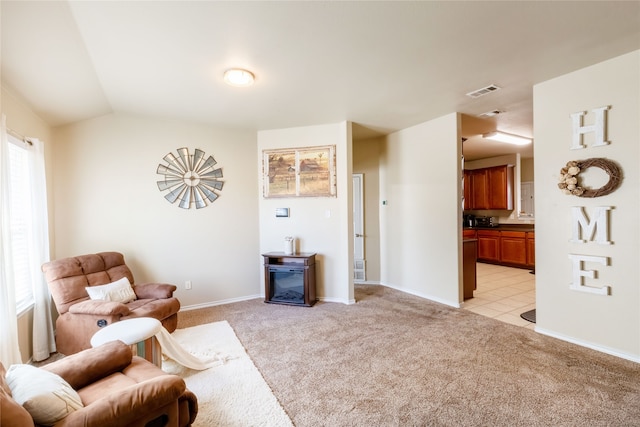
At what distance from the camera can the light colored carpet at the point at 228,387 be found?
6.08 feet

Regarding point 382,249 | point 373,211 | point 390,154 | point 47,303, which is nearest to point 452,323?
point 382,249

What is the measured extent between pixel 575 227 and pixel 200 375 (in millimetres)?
3643

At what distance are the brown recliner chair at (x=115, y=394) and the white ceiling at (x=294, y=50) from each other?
214 centimetres

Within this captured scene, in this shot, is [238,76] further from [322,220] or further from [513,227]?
[513,227]

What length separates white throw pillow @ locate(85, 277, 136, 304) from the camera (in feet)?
9.39

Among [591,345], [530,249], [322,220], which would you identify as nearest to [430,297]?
[591,345]

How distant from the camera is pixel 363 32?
212 centimetres

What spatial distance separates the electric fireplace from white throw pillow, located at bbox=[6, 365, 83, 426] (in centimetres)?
287

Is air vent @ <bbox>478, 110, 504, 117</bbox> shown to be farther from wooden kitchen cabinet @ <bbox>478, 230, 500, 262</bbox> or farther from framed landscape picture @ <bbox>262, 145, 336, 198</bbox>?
wooden kitchen cabinet @ <bbox>478, 230, 500, 262</bbox>

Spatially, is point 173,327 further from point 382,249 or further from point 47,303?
point 382,249

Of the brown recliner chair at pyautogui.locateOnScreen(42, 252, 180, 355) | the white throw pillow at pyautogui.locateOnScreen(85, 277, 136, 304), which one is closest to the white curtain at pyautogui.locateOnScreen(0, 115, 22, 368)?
the brown recliner chair at pyautogui.locateOnScreen(42, 252, 180, 355)

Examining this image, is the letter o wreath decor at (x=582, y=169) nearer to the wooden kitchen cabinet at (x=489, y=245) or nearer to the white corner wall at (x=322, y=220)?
the white corner wall at (x=322, y=220)

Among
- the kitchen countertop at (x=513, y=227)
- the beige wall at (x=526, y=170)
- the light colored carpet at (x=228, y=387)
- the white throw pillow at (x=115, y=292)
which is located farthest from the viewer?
the beige wall at (x=526, y=170)

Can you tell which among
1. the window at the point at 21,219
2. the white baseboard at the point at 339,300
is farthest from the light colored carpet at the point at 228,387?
the white baseboard at the point at 339,300
